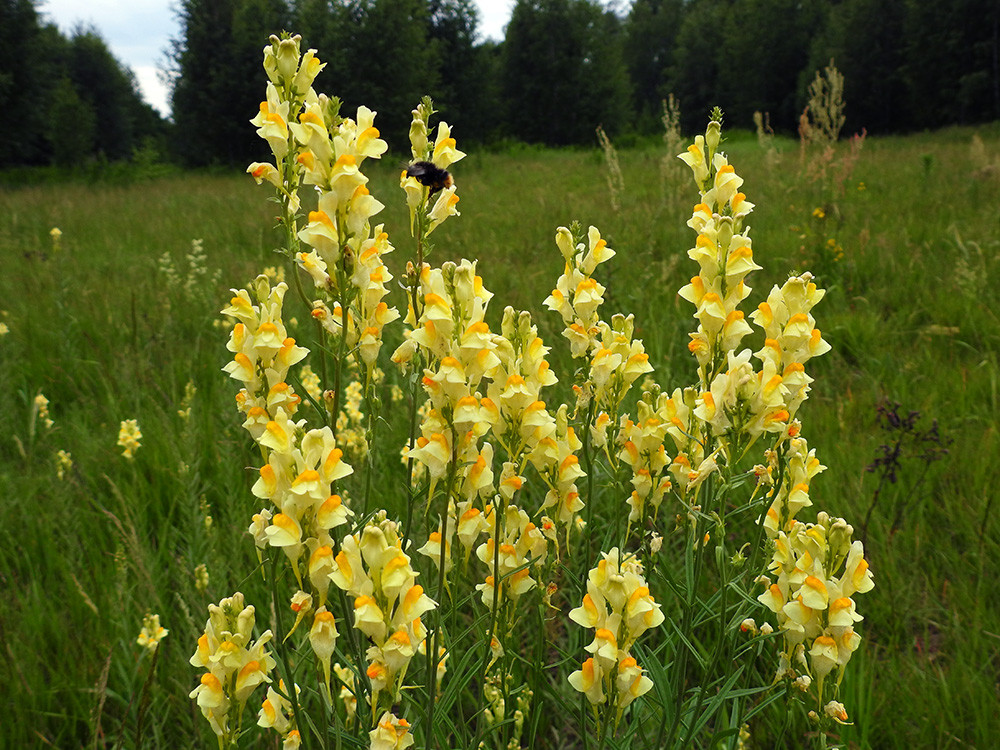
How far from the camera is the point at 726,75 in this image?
4675 cm

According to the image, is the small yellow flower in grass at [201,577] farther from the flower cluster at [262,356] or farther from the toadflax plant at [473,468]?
→ the flower cluster at [262,356]

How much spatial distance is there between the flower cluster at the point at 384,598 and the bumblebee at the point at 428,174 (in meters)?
0.68

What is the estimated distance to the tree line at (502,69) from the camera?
26.2 m

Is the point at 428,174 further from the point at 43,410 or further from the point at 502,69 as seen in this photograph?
the point at 502,69

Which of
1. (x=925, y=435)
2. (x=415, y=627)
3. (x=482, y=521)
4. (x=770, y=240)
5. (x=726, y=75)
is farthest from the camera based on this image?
(x=726, y=75)

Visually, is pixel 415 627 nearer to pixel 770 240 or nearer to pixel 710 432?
pixel 710 432

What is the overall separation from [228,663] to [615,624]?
654 millimetres

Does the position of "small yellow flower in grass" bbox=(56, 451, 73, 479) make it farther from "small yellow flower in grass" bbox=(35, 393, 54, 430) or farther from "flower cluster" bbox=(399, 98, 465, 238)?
"flower cluster" bbox=(399, 98, 465, 238)

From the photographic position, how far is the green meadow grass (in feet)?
6.72

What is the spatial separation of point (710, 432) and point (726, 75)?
51.9m

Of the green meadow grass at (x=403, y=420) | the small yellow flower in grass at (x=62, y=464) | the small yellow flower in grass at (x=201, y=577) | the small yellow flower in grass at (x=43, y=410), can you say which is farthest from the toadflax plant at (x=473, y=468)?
the small yellow flower in grass at (x=43, y=410)

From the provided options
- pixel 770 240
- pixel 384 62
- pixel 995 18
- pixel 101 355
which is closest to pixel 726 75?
pixel 995 18

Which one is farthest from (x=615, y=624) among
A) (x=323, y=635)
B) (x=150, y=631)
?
(x=150, y=631)

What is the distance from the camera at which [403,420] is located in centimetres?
352
